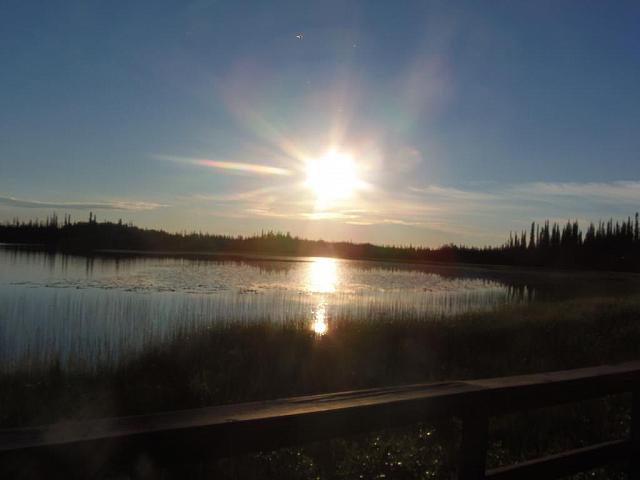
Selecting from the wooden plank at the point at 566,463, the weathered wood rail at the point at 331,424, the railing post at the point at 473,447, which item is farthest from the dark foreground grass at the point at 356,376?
the railing post at the point at 473,447

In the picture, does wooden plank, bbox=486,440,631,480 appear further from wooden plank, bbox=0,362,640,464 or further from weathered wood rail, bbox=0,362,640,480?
wooden plank, bbox=0,362,640,464

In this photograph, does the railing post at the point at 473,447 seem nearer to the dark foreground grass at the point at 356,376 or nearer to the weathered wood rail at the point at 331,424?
the weathered wood rail at the point at 331,424

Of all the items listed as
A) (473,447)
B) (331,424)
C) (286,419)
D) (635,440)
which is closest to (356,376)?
(635,440)

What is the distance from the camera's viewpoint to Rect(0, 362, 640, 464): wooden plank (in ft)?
6.91

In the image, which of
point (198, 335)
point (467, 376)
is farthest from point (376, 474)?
point (198, 335)

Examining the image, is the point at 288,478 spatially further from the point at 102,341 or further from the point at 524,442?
the point at 102,341

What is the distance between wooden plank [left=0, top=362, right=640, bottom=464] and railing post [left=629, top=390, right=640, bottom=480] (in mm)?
776

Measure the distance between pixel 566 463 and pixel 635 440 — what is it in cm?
68

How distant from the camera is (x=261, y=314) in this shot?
22.2 meters

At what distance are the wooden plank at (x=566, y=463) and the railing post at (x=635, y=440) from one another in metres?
0.04

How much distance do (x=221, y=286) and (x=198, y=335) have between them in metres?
18.5

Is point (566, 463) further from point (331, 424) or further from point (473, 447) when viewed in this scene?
point (331, 424)

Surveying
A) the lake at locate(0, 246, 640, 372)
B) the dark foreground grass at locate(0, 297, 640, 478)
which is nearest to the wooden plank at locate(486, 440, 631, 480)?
the dark foreground grass at locate(0, 297, 640, 478)

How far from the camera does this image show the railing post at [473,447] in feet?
9.95
